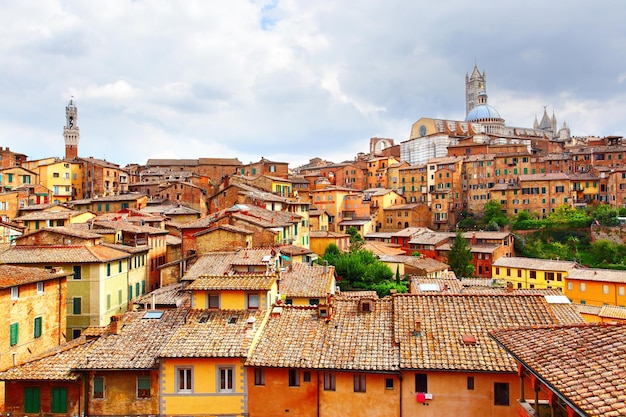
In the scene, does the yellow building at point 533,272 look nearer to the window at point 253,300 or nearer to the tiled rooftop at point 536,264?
the tiled rooftop at point 536,264

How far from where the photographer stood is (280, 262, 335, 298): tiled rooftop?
97.6ft

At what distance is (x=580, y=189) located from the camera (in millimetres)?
81562

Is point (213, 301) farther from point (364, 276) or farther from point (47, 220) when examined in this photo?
point (47, 220)

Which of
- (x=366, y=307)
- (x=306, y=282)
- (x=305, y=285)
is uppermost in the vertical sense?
(x=306, y=282)

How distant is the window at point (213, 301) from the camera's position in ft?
73.7

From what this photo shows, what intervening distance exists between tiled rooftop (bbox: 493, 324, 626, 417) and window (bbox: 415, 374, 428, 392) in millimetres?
6298

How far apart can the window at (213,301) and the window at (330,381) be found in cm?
622

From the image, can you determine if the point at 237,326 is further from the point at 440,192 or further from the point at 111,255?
the point at 440,192

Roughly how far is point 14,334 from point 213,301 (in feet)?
33.3

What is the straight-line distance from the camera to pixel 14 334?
23984 millimetres

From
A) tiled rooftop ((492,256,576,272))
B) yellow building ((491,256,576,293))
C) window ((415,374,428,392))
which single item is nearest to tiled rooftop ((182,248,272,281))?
window ((415,374,428,392))

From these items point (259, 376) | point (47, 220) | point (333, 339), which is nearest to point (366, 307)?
point (333, 339)

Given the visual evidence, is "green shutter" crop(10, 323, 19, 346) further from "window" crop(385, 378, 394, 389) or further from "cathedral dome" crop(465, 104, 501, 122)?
"cathedral dome" crop(465, 104, 501, 122)

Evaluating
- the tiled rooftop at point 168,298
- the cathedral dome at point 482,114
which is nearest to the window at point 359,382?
the tiled rooftop at point 168,298
